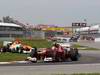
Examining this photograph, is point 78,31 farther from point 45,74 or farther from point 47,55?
point 45,74

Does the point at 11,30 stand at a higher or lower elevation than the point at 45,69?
lower

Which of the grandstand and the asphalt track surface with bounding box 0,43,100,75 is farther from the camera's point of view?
the grandstand

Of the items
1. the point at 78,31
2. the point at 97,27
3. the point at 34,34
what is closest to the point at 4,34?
the point at 34,34

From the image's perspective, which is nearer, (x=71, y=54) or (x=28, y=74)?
(x=28, y=74)

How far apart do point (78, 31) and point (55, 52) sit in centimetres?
16593

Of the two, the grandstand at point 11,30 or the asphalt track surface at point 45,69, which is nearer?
the asphalt track surface at point 45,69

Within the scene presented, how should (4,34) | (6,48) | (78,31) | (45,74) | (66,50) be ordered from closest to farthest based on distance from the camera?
1. (45,74)
2. (66,50)
3. (6,48)
4. (4,34)
5. (78,31)

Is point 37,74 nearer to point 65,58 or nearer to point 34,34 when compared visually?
point 65,58

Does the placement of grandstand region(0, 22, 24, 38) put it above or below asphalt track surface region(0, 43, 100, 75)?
below

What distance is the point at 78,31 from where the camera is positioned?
196500 millimetres

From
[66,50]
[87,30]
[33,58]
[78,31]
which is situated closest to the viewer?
[33,58]

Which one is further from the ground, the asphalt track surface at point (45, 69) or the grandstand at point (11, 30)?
the asphalt track surface at point (45, 69)

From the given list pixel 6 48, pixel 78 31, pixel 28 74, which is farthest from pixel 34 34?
pixel 28 74

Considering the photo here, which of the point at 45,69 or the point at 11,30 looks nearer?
the point at 45,69
